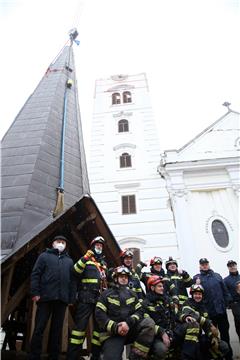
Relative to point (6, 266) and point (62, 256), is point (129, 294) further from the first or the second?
point (6, 266)

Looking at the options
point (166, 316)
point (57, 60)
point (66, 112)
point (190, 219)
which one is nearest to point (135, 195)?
point (190, 219)

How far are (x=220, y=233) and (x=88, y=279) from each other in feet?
31.5

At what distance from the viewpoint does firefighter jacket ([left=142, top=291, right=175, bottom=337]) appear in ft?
14.4

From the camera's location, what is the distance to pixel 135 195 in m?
14.0

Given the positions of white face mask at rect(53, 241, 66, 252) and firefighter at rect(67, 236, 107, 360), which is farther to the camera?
white face mask at rect(53, 241, 66, 252)

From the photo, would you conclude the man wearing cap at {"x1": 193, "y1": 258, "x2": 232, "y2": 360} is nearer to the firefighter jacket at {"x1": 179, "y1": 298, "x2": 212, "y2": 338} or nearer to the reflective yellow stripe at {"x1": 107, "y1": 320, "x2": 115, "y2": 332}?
the firefighter jacket at {"x1": 179, "y1": 298, "x2": 212, "y2": 338}

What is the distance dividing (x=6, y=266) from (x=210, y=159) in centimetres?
1163

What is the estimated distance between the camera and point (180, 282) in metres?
5.61

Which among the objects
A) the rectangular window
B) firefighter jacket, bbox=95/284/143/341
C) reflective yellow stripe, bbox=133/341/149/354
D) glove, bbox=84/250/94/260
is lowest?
reflective yellow stripe, bbox=133/341/149/354

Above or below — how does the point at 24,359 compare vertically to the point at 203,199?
below

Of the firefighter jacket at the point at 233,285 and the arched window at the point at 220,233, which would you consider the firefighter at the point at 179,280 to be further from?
the arched window at the point at 220,233

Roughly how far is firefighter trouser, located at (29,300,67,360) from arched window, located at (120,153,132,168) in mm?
11441

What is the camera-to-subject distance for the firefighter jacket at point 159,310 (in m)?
4.38

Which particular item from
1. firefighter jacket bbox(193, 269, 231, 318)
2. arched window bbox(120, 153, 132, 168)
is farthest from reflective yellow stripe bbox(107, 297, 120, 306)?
arched window bbox(120, 153, 132, 168)
